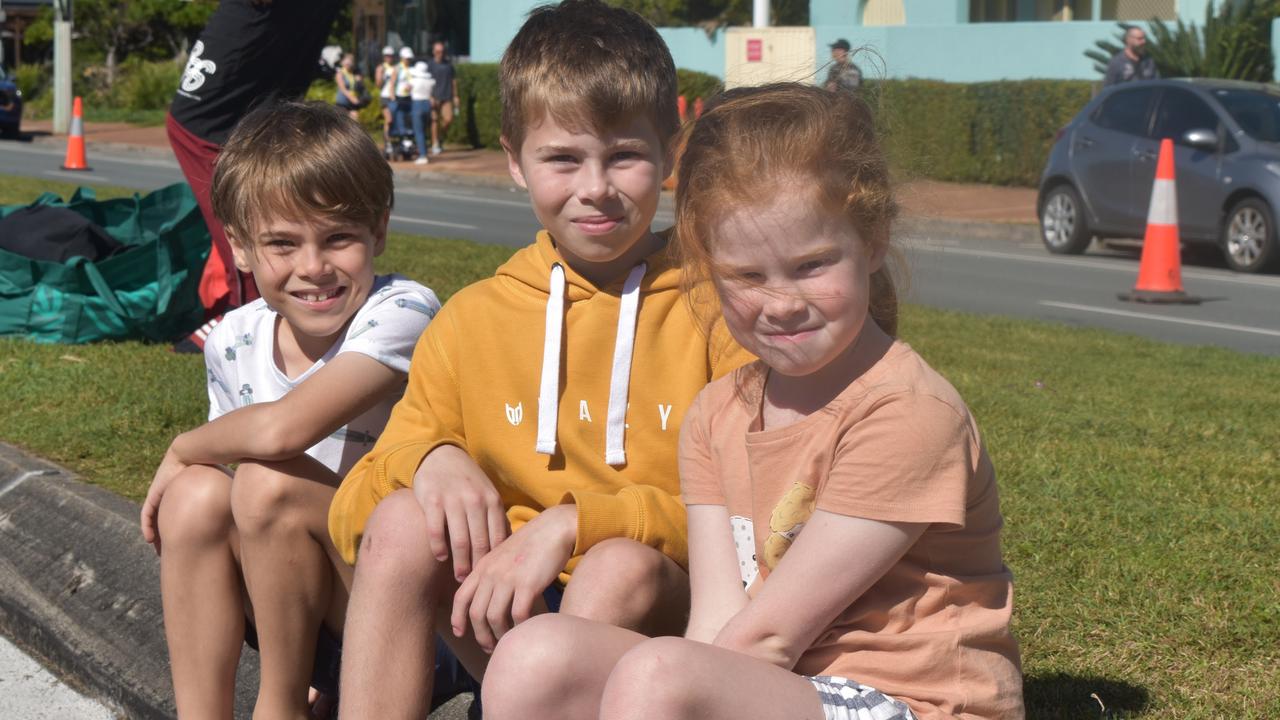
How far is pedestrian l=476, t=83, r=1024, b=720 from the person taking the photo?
6.79ft

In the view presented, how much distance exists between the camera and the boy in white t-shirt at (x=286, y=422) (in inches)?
113

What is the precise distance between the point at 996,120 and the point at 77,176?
12521mm

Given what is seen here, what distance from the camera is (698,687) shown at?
6.50 ft

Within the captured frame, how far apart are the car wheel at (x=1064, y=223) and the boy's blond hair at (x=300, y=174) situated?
44.5ft

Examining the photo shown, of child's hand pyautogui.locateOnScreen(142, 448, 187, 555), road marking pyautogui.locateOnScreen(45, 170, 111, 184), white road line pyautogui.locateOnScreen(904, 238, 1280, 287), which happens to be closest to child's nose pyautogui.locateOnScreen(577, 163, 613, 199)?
child's hand pyautogui.locateOnScreen(142, 448, 187, 555)

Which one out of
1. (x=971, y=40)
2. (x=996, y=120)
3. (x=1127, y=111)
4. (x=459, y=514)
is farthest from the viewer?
(x=971, y=40)

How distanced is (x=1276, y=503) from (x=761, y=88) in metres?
2.75

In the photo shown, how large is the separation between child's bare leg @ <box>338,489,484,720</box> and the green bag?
14.8ft

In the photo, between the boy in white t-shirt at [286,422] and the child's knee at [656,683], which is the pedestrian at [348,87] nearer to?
the boy in white t-shirt at [286,422]

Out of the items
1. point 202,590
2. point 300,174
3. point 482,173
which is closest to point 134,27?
point 482,173

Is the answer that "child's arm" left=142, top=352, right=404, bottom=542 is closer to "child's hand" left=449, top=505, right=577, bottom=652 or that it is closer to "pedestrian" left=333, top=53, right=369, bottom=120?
"child's hand" left=449, top=505, right=577, bottom=652

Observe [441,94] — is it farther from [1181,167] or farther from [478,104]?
[1181,167]

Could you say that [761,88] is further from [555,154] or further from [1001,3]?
[1001,3]

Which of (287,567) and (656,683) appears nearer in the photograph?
(656,683)
